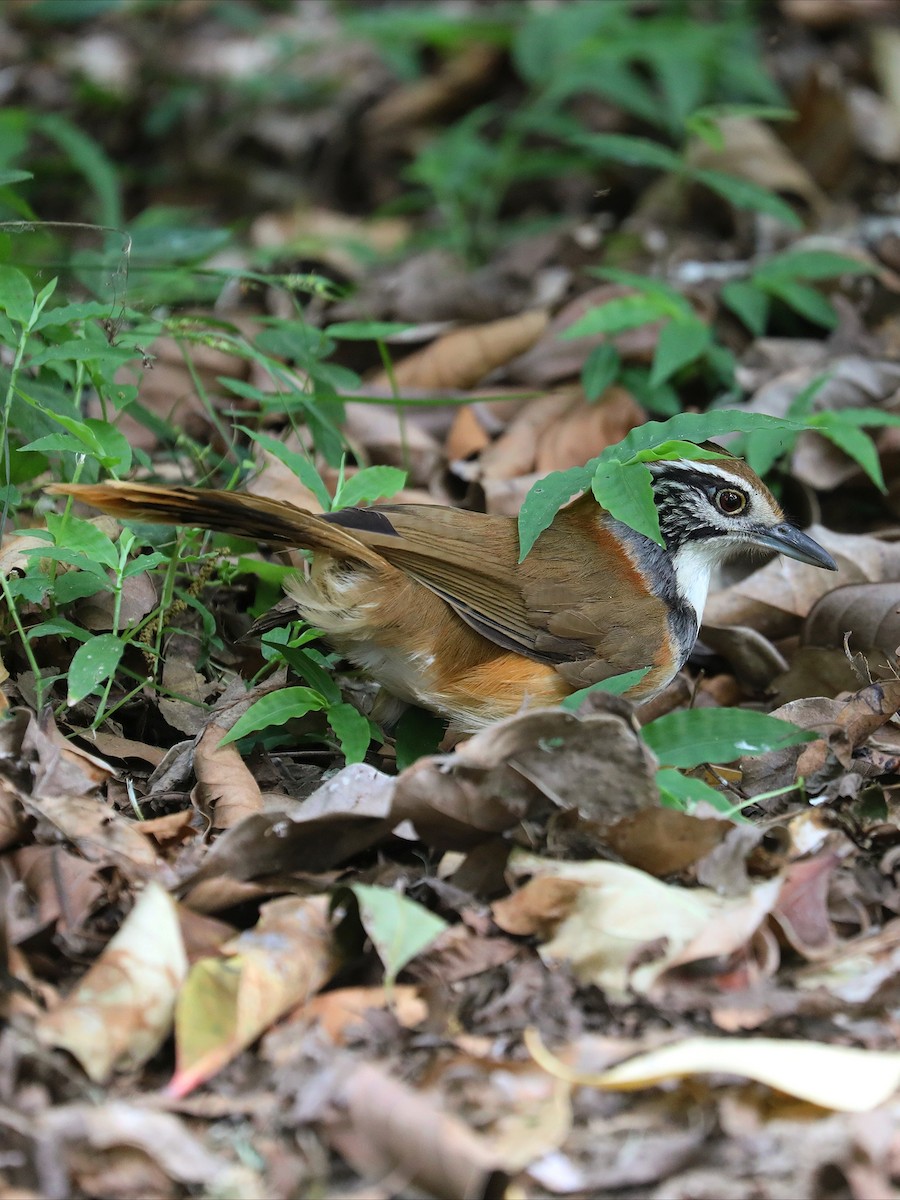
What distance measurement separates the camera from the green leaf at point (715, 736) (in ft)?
11.2

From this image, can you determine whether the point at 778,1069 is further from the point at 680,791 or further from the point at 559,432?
the point at 559,432

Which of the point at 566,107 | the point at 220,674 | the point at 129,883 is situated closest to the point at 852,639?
the point at 220,674

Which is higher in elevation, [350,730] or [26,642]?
[26,642]

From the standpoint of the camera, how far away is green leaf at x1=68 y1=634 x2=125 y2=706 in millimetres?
3580

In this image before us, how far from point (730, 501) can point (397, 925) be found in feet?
7.98

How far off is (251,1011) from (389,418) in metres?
3.62

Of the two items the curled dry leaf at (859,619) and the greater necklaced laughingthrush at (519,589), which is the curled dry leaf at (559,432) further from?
the curled dry leaf at (859,619)

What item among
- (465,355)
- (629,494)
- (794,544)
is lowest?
(465,355)

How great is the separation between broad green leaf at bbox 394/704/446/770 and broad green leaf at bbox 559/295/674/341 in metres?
1.90

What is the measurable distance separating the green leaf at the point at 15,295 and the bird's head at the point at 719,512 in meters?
2.20

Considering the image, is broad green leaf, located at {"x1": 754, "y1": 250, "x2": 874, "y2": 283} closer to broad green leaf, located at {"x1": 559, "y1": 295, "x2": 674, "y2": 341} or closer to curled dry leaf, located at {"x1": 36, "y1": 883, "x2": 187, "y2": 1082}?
broad green leaf, located at {"x1": 559, "y1": 295, "x2": 674, "y2": 341}

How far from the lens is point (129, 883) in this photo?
316 cm

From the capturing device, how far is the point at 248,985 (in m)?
2.76

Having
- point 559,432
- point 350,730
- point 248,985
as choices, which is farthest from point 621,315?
point 248,985
